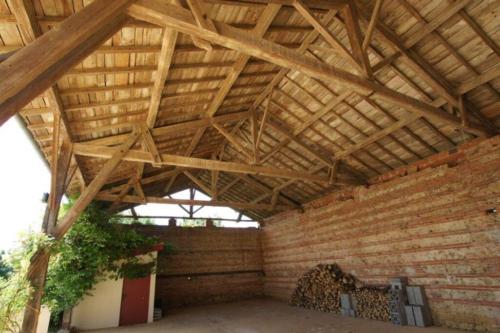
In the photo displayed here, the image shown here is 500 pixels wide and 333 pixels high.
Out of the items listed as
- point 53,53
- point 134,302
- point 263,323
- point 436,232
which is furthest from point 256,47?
point 134,302

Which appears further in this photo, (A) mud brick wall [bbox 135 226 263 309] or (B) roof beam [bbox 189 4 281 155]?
(A) mud brick wall [bbox 135 226 263 309]

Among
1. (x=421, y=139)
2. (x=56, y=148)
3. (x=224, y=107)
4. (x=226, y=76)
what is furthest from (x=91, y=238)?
(x=421, y=139)

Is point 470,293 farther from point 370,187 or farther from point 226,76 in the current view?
point 226,76

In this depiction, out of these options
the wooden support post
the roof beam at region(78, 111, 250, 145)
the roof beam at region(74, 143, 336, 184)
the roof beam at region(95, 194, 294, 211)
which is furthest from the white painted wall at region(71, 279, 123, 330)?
the roof beam at region(78, 111, 250, 145)

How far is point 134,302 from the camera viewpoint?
9.53 meters

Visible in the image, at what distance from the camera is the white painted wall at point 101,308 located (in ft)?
28.8

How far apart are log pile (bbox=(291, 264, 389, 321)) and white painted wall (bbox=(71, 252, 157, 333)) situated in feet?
17.6

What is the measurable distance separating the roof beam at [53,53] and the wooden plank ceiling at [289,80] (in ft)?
0.80

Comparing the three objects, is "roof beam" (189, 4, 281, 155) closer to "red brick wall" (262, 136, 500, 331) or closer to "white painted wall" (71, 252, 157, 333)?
"red brick wall" (262, 136, 500, 331)

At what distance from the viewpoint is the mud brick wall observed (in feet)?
40.6

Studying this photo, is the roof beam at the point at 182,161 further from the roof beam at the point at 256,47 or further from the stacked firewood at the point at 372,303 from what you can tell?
the roof beam at the point at 256,47

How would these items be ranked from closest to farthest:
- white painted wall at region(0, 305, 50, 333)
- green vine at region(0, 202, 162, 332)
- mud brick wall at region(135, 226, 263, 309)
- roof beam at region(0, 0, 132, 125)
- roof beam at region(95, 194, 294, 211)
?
roof beam at region(0, 0, 132, 125) < green vine at region(0, 202, 162, 332) < white painted wall at region(0, 305, 50, 333) < roof beam at region(95, 194, 294, 211) < mud brick wall at region(135, 226, 263, 309)

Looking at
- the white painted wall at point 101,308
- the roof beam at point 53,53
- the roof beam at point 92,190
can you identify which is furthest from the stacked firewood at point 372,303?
the roof beam at point 53,53

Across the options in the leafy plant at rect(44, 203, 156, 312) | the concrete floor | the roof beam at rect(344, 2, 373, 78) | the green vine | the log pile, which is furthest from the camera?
the leafy plant at rect(44, 203, 156, 312)
